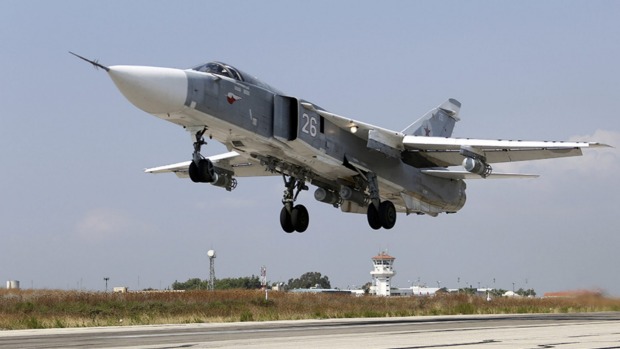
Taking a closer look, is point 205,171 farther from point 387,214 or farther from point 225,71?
point 387,214

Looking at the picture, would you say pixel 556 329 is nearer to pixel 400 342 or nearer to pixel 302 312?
pixel 400 342

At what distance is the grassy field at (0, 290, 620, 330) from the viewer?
28.9 metres

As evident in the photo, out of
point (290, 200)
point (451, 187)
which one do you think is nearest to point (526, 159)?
point (451, 187)

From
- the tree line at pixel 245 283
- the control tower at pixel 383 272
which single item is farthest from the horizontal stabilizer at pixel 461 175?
the control tower at pixel 383 272

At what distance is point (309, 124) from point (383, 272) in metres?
81.1

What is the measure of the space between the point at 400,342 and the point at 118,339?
653cm

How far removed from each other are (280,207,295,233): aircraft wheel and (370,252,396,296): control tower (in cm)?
7606

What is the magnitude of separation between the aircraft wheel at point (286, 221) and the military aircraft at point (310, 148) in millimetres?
36

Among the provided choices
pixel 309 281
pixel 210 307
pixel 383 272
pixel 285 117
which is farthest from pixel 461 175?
pixel 309 281

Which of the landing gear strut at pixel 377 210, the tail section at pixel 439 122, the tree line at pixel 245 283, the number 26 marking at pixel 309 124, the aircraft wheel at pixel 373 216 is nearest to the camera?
the number 26 marking at pixel 309 124

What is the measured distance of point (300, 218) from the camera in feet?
95.2

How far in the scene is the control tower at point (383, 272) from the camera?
104 metres

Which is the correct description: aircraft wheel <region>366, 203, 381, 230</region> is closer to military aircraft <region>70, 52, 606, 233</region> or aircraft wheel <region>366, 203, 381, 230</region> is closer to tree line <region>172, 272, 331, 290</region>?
military aircraft <region>70, 52, 606, 233</region>

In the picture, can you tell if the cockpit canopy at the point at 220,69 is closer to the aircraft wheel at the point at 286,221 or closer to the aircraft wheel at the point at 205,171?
the aircraft wheel at the point at 205,171
